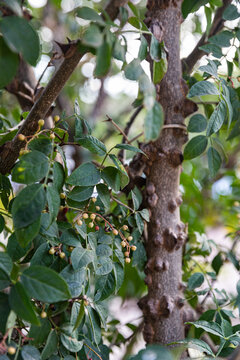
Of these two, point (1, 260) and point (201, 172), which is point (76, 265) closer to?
point (1, 260)

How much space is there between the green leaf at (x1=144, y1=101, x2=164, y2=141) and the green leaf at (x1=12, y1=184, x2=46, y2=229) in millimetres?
124

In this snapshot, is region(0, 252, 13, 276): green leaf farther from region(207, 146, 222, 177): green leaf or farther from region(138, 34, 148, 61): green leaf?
region(207, 146, 222, 177): green leaf

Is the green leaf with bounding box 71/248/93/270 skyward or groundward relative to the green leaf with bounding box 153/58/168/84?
groundward

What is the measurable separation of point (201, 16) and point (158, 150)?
532 millimetres

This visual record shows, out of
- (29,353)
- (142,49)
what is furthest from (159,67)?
(29,353)

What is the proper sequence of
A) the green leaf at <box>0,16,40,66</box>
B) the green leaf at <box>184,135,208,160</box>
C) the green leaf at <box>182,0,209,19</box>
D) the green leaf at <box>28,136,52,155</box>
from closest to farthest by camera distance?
the green leaf at <box>0,16,40,66</box> < the green leaf at <box>28,136,52,155</box> < the green leaf at <box>182,0,209,19</box> < the green leaf at <box>184,135,208,160</box>

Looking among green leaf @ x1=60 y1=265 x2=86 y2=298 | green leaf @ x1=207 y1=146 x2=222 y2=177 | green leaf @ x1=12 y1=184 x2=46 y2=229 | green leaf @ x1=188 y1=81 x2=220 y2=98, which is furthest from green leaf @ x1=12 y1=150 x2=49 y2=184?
green leaf @ x1=207 y1=146 x2=222 y2=177

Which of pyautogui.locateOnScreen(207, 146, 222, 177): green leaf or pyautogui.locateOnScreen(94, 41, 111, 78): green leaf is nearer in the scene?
pyautogui.locateOnScreen(94, 41, 111, 78): green leaf

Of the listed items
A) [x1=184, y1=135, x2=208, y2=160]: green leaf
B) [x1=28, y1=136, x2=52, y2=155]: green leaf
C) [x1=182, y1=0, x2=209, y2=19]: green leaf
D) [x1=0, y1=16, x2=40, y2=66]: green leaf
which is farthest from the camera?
[x1=184, y1=135, x2=208, y2=160]: green leaf

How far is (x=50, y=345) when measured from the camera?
0.39 metres

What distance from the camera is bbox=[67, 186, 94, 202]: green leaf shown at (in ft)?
1.41

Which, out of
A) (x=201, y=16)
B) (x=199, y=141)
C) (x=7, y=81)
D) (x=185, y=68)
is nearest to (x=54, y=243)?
(x=7, y=81)

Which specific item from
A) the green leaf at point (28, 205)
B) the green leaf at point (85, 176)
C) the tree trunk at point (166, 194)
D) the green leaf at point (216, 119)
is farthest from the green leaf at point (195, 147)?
the green leaf at point (28, 205)

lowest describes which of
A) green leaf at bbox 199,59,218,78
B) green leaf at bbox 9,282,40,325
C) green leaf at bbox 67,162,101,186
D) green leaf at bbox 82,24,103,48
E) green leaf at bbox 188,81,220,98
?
green leaf at bbox 9,282,40,325
